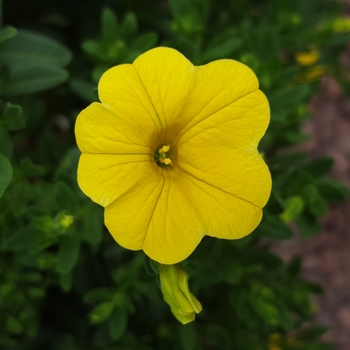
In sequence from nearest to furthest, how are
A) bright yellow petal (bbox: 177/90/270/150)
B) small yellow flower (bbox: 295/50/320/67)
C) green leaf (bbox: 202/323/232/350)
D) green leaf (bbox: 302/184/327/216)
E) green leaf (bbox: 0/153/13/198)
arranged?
1. bright yellow petal (bbox: 177/90/270/150)
2. green leaf (bbox: 0/153/13/198)
3. green leaf (bbox: 302/184/327/216)
4. green leaf (bbox: 202/323/232/350)
5. small yellow flower (bbox: 295/50/320/67)

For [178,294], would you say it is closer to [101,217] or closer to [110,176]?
[110,176]

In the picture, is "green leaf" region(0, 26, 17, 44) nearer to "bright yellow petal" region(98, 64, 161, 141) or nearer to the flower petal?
"bright yellow petal" region(98, 64, 161, 141)

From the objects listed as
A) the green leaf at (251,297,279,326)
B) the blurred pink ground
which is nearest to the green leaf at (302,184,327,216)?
the green leaf at (251,297,279,326)

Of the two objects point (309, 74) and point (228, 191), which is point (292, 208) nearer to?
point (228, 191)

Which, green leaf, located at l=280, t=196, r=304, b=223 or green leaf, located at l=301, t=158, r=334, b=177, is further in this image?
green leaf, located at l=301, t=158, r=334, b=177

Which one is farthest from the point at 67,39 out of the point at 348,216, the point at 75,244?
the point at 348,216

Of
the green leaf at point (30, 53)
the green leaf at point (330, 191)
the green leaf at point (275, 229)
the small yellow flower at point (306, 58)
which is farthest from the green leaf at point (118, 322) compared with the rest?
the small yellow flower at point (306, 58)

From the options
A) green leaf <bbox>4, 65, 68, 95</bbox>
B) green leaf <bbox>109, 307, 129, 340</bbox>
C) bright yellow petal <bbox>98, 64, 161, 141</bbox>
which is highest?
bright yellow petal <bbox>98, 64, 161, 141</bbox>
